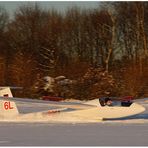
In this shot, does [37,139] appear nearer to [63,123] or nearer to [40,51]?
[63,123]

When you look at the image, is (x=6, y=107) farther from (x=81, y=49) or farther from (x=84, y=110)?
(x=81, y=49)

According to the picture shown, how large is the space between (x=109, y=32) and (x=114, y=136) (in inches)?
1244

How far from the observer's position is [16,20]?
165 feet

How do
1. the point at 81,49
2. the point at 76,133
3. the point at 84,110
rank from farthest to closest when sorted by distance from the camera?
the point at 81,49, the point at 84,110, the point at 76,133

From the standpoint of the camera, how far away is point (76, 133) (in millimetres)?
13992

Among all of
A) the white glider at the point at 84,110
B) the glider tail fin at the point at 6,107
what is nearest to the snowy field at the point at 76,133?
the white glider at the point at 84,110

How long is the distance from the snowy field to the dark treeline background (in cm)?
1624

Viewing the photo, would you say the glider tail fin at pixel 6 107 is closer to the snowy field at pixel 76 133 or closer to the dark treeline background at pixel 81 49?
the snowy field at pixel 76 133

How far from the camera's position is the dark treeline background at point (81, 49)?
114 ft

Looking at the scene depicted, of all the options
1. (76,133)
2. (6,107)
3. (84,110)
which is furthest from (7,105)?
(76,133)

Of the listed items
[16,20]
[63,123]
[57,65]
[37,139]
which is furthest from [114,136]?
[16,20]

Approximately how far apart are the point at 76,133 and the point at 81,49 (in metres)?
31.8

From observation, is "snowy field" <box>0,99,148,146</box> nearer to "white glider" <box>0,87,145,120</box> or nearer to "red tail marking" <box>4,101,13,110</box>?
"white glider" <box>0,87,145,120</box>

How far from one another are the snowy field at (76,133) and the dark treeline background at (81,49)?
1624cm
